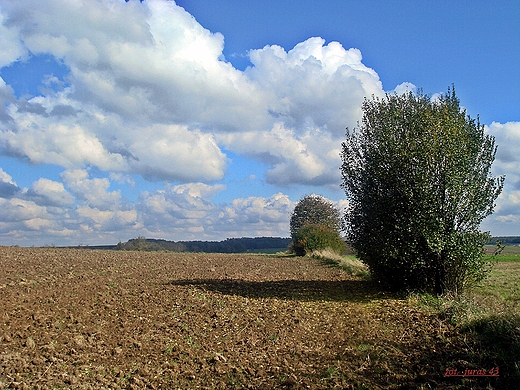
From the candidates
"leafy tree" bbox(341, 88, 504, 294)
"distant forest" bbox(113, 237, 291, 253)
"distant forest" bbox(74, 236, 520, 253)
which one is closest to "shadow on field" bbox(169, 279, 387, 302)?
"leafy tree" bbox(341, 88, 504, 294)

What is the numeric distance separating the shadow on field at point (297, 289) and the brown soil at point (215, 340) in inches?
7.4

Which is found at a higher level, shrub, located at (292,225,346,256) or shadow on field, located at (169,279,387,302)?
shrub, located at (292,225,346,256)

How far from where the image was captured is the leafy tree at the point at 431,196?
1293cm

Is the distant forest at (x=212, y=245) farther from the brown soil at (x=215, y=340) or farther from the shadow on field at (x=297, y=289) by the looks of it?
the brown soil at (x=215, y=340)

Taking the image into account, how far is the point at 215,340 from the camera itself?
10.3 metres

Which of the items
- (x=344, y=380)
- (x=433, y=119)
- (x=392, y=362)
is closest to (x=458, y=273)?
(x=433, y=119)

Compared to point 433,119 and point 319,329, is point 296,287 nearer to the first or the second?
point 319,329

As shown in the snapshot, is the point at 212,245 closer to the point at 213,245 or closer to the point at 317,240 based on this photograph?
the point at 213,245

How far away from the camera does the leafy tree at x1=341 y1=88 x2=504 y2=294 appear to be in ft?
42.4

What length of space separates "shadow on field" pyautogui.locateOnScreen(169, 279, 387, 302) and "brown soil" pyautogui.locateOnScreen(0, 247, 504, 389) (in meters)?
0.19

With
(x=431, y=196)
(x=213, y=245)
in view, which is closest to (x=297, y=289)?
(x=431, y=196)

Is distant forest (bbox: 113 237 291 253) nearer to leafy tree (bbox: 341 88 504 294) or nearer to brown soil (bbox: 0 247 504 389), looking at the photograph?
brown soil (bbox: 0 247 504 389)

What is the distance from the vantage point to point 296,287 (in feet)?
58.7

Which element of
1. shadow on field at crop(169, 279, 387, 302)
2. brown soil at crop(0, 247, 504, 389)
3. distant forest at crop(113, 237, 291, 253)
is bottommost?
brown soil at crop(0, 247, 504, 389)
